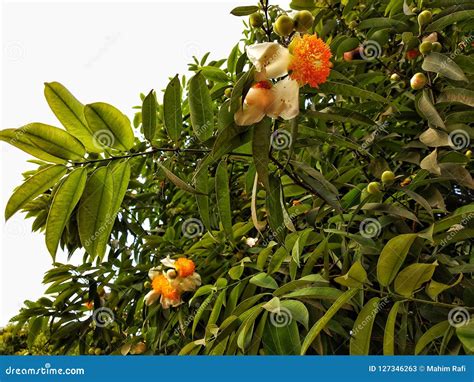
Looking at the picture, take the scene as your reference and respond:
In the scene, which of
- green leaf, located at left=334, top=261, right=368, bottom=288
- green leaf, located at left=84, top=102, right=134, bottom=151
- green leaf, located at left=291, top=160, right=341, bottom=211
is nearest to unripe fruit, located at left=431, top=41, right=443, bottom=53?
green leaf, located at left=291, top=160, right=341, bottom=211

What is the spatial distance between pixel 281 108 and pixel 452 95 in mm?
371

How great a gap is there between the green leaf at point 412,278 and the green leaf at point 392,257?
0.01m

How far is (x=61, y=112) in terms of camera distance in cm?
78

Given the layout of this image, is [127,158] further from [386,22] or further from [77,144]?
[386,22]

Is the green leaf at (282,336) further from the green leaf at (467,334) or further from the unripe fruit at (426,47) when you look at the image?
the unripe fruit at (426,47)

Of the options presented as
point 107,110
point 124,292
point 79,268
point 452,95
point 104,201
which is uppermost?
point 107,110

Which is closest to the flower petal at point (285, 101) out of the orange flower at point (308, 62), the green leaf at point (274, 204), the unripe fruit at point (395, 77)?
the orange flower at point (308, 62)

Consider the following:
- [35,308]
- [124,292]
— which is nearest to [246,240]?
[124,292]

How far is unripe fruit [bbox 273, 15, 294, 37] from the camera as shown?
0.74 metres
